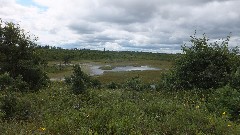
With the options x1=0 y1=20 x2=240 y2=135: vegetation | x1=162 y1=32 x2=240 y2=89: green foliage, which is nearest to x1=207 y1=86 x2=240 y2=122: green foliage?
x1=0 y1=20 x2=240 y2=135: vegetation

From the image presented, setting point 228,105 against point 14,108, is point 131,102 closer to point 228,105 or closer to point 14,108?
point 228,105

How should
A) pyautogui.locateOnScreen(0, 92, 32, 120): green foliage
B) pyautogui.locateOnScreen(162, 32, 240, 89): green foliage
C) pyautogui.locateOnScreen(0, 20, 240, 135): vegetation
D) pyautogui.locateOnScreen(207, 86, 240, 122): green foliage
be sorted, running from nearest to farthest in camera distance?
1. pyautogui.locateOnScreen(0, 20, 240, 135): vegetation
2. pyautogui.locateOnScreen(207, 86, 240, 122): green foliage
3. pyautogui.locateOnScreen(0, 92, 32, 120): green foliage
4. pyautogui.locateOnScreen(162, 32, 240, 89): green foliage

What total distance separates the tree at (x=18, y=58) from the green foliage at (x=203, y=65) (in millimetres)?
10431

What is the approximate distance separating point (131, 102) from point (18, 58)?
1388cm

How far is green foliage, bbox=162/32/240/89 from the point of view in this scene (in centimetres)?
1894

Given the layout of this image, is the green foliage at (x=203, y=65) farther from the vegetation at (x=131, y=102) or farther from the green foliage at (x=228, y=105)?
the green foliage at (x=228, y=105)

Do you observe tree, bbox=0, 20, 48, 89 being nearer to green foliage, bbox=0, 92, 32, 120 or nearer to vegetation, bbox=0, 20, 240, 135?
vegetation, bbox=0, 20, 240, 135

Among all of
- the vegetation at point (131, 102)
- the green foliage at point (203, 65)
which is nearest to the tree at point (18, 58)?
the vegetation at point (131, 102)

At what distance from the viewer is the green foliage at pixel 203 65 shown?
18.9m

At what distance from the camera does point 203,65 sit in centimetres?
1981

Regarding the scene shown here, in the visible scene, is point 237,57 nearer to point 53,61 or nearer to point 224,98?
point 224,98

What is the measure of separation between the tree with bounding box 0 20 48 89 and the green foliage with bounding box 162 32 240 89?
34.2ft

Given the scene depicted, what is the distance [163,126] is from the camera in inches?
308

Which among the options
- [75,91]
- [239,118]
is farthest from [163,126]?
[75,91]
